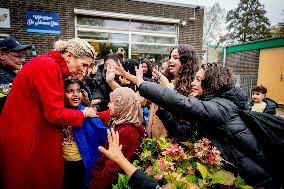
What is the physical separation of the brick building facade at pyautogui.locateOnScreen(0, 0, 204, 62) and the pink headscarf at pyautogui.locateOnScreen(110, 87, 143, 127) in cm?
987

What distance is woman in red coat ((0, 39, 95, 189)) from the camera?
6.89 ft

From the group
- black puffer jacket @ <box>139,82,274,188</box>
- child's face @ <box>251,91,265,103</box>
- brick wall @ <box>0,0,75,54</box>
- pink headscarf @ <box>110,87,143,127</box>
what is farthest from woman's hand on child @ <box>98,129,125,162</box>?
brick wall @ <box>0,0,75,54</box>

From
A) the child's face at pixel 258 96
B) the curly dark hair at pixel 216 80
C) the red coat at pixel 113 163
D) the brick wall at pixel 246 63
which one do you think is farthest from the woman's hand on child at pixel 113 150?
the brick wall at pixel 246 63

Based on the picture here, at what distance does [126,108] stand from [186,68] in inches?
41.0

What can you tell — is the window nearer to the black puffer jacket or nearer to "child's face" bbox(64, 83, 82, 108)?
"child's face" bbox(64, 83, 82, 108)

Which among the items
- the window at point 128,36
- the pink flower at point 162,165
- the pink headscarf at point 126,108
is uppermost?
the window at point 128,36

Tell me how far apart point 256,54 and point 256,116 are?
18147 millimetres

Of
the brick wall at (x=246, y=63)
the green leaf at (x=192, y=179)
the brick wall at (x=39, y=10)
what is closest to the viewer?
the green leaf at (x=192, y=179)

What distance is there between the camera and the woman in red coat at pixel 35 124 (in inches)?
82.7

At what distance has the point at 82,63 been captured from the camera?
2.42 m

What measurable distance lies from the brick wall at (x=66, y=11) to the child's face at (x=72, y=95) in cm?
951

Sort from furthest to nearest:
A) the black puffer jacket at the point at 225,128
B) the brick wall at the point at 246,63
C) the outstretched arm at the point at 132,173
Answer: the brick wall at the point at 246,63, the black puffer jacket at the point at 225,128, the outstretched arm at the point at 132,173

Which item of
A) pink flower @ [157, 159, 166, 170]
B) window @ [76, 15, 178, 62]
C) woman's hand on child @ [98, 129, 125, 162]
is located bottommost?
pink flower @ [157, 159, 166, 170]

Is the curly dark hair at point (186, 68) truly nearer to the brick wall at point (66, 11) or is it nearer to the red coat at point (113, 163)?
the red coat at point (113, 163)
